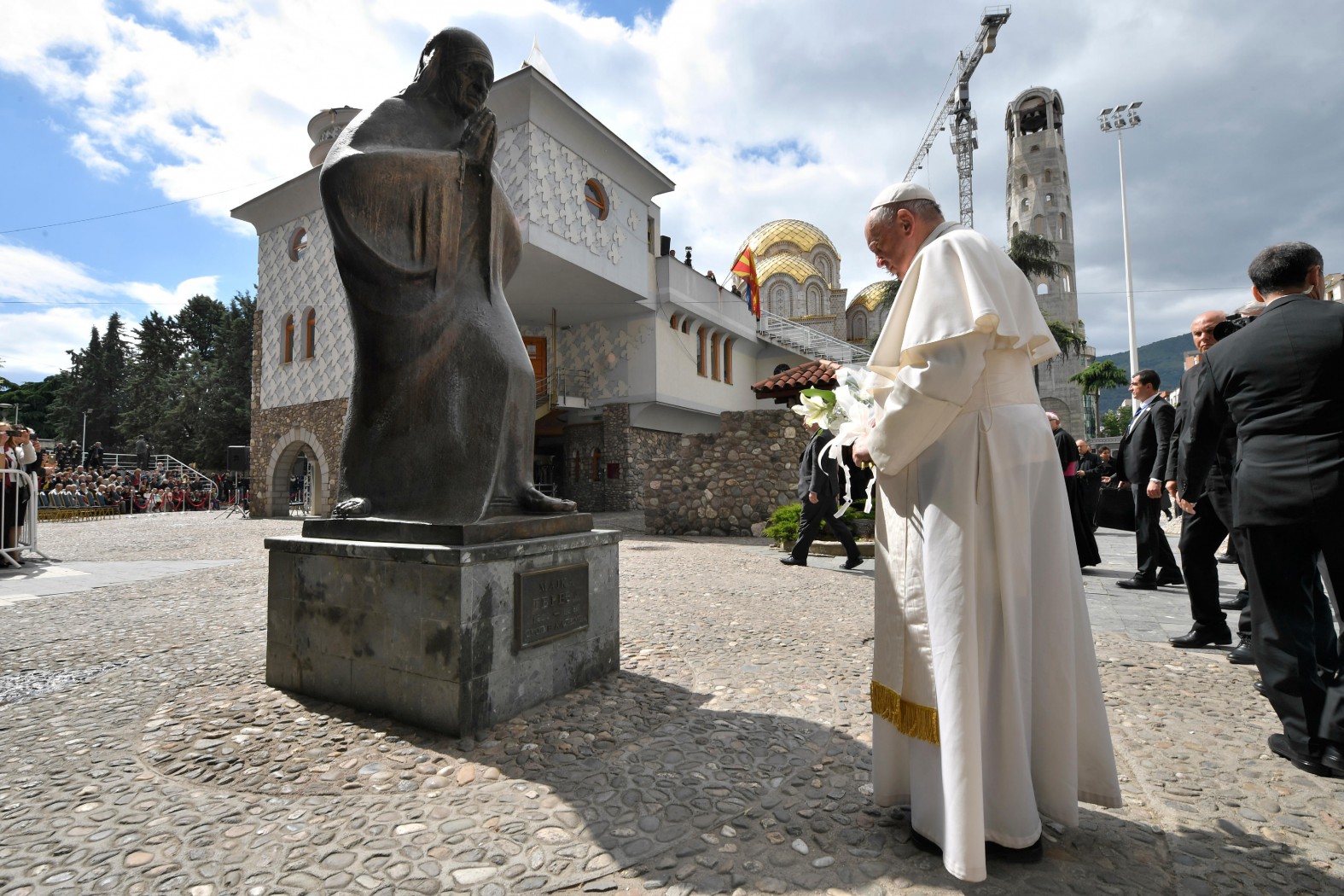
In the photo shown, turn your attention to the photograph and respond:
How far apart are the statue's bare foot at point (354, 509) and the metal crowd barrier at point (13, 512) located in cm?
687

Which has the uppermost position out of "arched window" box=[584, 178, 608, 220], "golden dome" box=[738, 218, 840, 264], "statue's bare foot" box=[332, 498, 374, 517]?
"golden dome" box=[738, 218, 840, 264]

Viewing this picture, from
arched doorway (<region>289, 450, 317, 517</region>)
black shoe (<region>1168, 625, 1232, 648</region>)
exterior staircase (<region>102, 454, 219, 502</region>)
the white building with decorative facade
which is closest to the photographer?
black shoe (<region>1168, 625, 1232, 648</region>)

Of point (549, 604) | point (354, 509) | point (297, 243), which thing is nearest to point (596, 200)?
point (297, 243)

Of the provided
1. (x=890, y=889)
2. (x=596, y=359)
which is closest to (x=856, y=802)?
(x=890, y=889)

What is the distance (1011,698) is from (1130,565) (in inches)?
312

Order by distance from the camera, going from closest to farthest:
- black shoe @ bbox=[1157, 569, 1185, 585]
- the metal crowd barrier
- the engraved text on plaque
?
the engraved text on plaque, black shoe @ bbox=[1157, 569, 1185, 585], the metal crowd barrier

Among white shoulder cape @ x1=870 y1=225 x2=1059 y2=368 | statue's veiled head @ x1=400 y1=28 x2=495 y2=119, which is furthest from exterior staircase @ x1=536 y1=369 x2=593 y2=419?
white shoulder cape @ x1=870 y1=225 x2=1059 y2=368

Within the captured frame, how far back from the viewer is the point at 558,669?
3111 millimetres

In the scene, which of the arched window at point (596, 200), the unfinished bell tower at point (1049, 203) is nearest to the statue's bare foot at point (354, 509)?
the arched window at point (596, 200)

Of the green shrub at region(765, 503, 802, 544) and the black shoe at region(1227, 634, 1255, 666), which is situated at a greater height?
the green shrub at region(765, 503, 802, 544)

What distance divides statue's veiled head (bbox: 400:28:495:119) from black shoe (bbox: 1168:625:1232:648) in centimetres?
500

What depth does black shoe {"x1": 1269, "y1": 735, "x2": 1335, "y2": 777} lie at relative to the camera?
7.72ft

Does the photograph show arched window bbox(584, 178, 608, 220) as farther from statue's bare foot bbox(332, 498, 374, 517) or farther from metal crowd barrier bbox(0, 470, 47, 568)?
statue's bare foot bbox(332, 498, 374, 517)

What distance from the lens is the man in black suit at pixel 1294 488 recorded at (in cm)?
239
